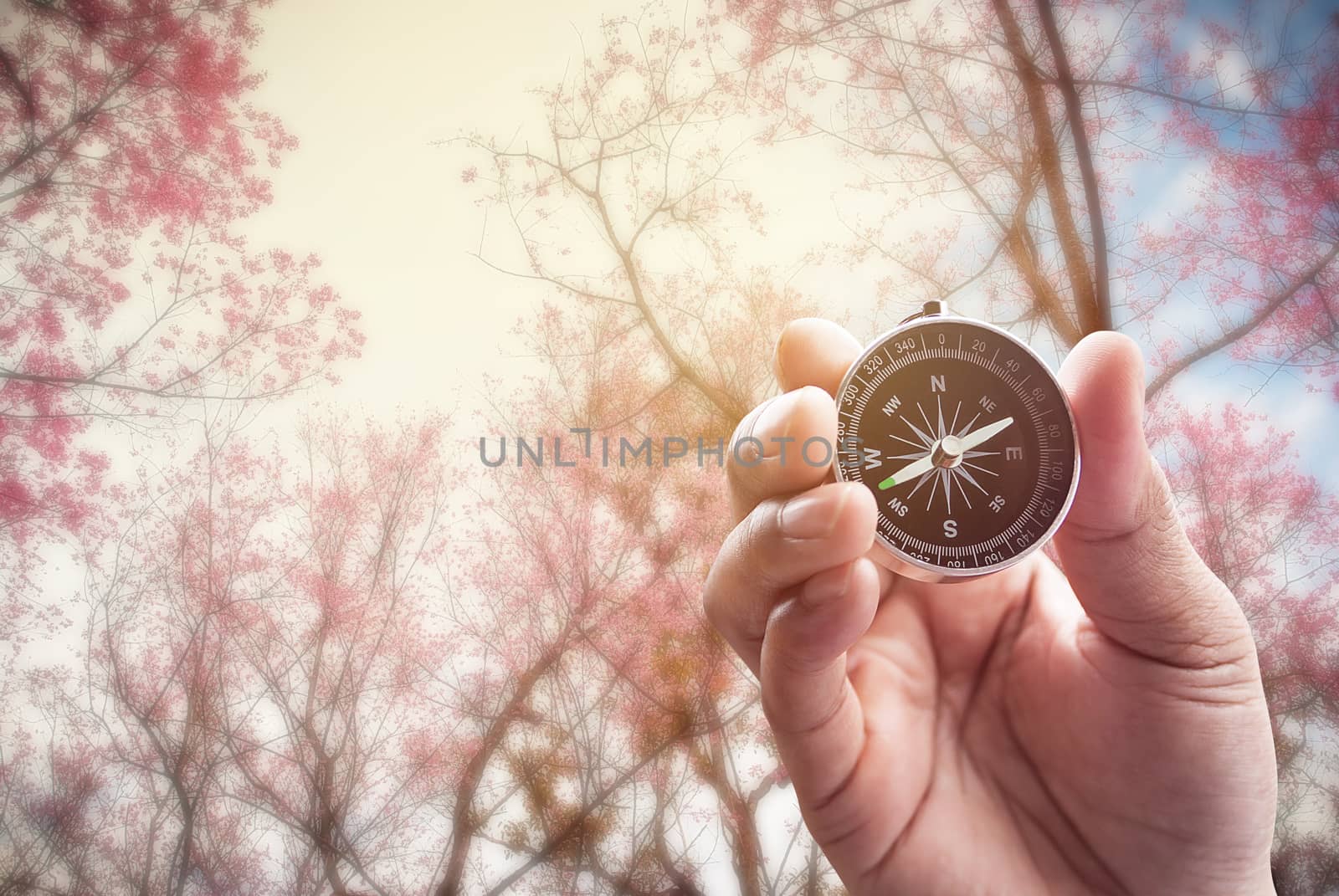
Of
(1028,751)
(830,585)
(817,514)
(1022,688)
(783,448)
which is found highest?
(783,448)

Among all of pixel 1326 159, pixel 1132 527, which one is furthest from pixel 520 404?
pixel 1326 159

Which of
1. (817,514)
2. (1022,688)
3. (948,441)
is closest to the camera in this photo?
(817,514)

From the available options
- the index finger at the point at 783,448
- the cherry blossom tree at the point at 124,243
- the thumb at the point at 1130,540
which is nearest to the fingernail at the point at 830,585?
the index finger at the point at 783,448

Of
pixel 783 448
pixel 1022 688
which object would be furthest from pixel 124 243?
pixel 1022 688

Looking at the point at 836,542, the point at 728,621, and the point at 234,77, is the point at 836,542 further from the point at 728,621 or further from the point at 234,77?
the point at 234,77

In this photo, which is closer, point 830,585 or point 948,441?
point 830,585

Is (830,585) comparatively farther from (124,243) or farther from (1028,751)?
(124,243)

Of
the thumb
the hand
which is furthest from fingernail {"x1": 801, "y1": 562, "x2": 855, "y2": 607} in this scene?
the thumb

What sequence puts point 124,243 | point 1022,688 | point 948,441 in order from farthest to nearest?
point 124,243 < point 1022,688 < point 948,441
